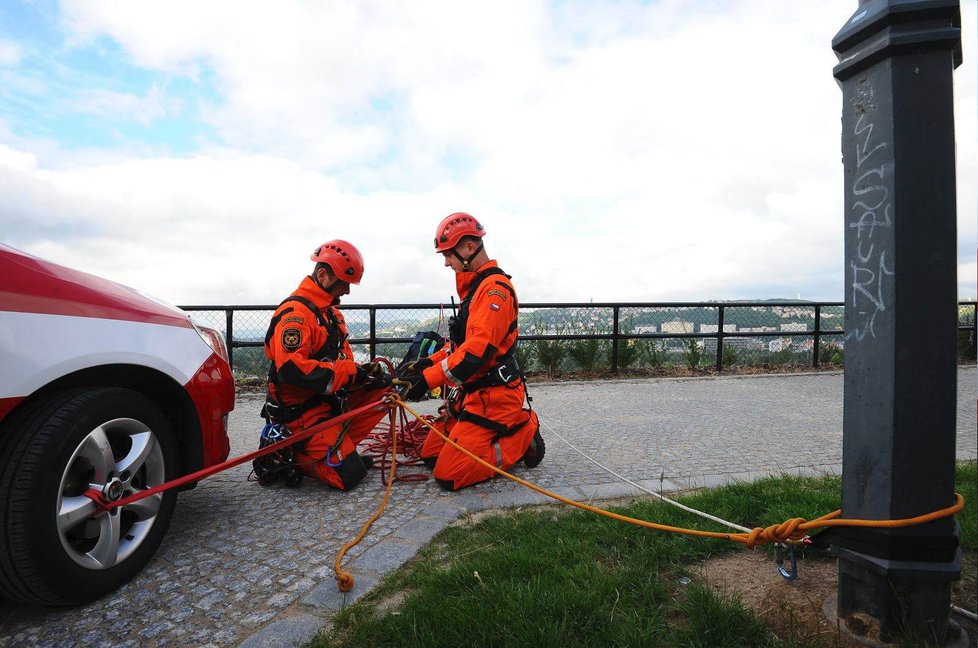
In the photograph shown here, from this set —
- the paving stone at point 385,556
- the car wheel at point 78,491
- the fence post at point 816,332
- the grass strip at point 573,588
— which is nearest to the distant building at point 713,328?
the fence post at point 816,332

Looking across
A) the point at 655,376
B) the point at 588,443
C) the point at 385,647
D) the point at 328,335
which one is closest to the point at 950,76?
the point at 385,647

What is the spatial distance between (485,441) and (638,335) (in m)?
7.06

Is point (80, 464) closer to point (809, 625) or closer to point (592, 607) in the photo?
point (592, 607)

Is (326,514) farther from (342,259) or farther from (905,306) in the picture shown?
(905,306)

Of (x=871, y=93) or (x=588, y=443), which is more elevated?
(x=871, y=93)

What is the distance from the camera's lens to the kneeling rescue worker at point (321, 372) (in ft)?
12.6

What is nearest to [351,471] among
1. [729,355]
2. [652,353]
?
[652,353]

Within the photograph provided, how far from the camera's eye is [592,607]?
2.16m

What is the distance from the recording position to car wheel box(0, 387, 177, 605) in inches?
83.9

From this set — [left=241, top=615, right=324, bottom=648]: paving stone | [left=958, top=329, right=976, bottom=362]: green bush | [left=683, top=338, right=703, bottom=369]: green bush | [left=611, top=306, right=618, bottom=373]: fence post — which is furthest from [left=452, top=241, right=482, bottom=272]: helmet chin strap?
[left=958, top=329, right=976, bottom=362]: green bush

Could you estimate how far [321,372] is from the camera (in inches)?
150

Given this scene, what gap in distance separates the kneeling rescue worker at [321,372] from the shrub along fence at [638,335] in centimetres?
492

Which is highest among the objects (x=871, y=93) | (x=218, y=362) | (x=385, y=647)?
(x=871, y=93)

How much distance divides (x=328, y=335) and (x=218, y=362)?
3.30 feet
